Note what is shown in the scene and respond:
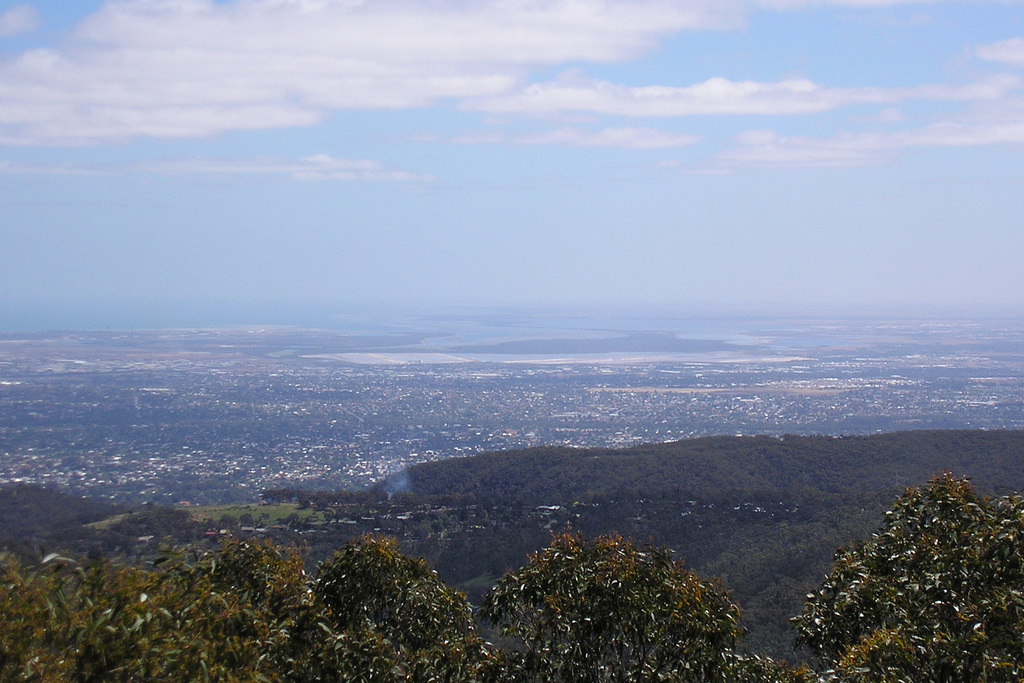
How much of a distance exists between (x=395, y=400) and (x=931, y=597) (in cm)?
6358

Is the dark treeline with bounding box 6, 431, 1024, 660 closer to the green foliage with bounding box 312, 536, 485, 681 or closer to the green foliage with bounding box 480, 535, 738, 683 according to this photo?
the green foliage with bounding box 312, 536, 485, 681

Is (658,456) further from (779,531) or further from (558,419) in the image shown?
(558,419)

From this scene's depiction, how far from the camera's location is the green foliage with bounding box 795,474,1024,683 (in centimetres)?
635

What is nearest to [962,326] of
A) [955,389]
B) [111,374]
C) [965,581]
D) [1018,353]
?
[1018,353]

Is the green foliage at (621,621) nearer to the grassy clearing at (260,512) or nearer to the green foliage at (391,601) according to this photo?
the green foliage at (391,601)

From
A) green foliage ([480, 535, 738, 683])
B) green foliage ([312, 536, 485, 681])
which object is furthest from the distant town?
green foliage ([480, 535, 738, 683])

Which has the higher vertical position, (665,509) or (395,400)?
(665,509)

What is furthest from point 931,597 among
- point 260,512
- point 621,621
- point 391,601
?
point 260,512

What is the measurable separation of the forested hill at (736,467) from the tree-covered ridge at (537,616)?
22.8 metres

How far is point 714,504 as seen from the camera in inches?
1190

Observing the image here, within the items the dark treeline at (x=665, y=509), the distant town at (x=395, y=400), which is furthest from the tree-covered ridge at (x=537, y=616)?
the distant town at (x=395, y=400)

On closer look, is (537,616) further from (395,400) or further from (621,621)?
(395,400)

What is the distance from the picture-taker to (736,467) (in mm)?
36906

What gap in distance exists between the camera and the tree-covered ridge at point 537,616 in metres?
6.04
